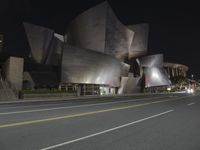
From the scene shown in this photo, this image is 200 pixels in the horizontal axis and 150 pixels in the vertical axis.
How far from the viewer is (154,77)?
73750mm

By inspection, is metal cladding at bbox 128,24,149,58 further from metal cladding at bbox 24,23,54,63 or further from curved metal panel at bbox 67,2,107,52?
metal cladding at bbox 24,23,54,63

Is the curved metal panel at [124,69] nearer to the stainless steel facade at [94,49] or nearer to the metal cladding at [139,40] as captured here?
the stainless steel facade at [94,49]

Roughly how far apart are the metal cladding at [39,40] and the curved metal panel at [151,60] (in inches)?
981

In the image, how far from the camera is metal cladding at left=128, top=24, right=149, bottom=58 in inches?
2579

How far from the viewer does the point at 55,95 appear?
3469 cm

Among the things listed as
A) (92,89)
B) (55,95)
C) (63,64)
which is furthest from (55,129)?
(92,89)

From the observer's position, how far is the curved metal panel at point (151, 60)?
69.4 meters

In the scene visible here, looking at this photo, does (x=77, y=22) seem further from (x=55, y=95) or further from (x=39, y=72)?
(x=55, y=95)

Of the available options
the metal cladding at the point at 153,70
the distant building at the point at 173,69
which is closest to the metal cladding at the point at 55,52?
the metal cladding at the point at 153,70

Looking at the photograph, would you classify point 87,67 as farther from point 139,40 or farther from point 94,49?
point 139,40

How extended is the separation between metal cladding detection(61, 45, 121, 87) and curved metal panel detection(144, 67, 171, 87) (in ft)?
54.3

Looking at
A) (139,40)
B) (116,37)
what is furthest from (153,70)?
(116,37)

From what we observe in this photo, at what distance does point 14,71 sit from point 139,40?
38615 millimetres

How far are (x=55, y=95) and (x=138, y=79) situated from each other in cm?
3310
